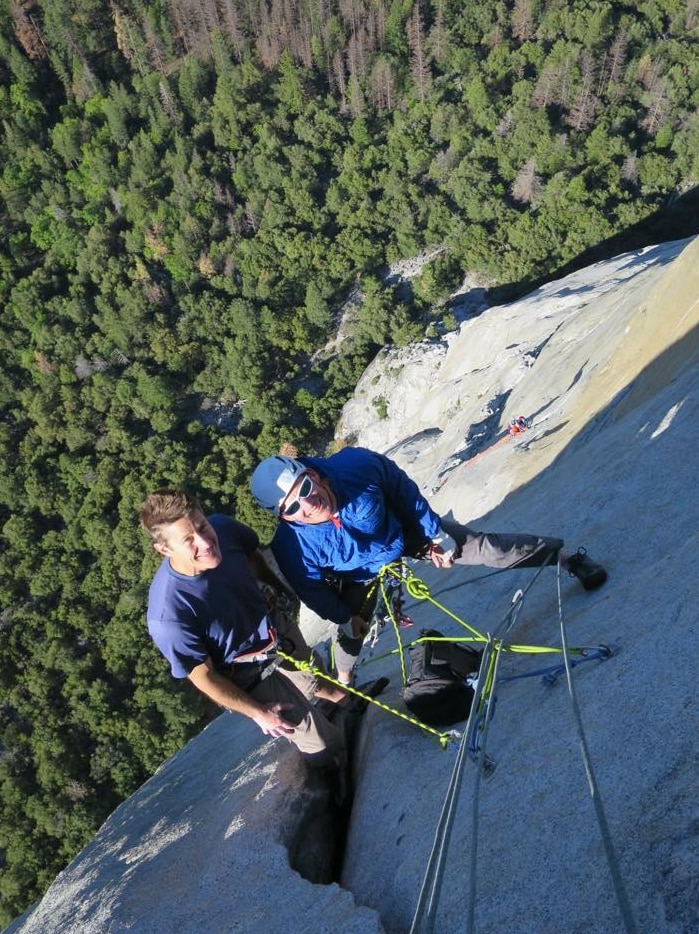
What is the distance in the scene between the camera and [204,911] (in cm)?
420

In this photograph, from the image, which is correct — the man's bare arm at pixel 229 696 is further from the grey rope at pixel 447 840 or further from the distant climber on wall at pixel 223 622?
the grey rope at pixel 447 840

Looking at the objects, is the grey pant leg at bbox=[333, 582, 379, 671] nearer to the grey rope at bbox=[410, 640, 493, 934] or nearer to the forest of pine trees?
the grey rope at bbox=[410, 640, 493, 934]

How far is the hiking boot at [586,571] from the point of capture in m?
5.23

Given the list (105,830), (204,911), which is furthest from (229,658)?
(105,830)

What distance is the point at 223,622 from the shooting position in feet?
14.1

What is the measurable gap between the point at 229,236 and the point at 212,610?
56406 millimetres

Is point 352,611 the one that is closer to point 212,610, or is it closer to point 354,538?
point 354,538

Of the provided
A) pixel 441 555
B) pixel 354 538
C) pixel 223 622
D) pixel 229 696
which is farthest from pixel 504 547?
pixel 229 696

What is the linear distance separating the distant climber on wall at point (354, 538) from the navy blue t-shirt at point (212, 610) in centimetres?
49

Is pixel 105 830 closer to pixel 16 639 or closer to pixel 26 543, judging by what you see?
pixel 16 639

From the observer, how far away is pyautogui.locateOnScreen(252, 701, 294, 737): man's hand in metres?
4.42

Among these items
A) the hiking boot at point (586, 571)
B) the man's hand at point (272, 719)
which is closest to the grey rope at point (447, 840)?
the hiking boot at point (586, 571)

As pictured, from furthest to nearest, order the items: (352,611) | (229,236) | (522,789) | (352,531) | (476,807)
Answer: (229,236) → (352,611) → (352,531) → (522,789) → (476,807)

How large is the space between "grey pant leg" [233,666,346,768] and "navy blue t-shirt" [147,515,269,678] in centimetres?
49
